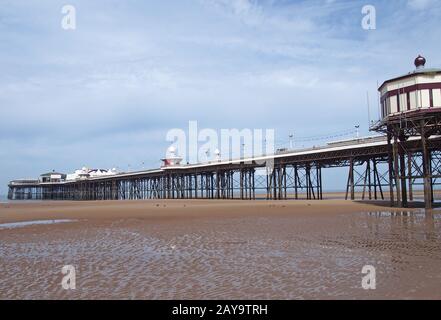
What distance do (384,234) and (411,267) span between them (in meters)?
5.48

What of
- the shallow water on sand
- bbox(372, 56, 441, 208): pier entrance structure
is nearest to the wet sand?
the shallow water on sand

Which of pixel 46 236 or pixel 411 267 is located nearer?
pixel 411 267

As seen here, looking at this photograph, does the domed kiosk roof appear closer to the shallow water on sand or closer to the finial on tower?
the finial on tower

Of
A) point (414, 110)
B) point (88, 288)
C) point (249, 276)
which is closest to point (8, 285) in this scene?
point (88, 288)

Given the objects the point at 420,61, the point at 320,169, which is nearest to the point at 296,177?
the point at 320,169

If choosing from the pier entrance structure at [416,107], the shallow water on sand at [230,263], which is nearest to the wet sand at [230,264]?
the shallow water on sand at [230,263]

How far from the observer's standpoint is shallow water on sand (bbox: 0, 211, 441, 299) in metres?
6.88

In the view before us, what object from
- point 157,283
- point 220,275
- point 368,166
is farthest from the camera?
point 368,166

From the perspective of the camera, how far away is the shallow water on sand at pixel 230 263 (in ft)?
22.6

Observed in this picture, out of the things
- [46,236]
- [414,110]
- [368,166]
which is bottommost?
[46,236]

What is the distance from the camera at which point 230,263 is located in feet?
30.4

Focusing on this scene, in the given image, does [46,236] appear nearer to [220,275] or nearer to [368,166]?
[220,275]
